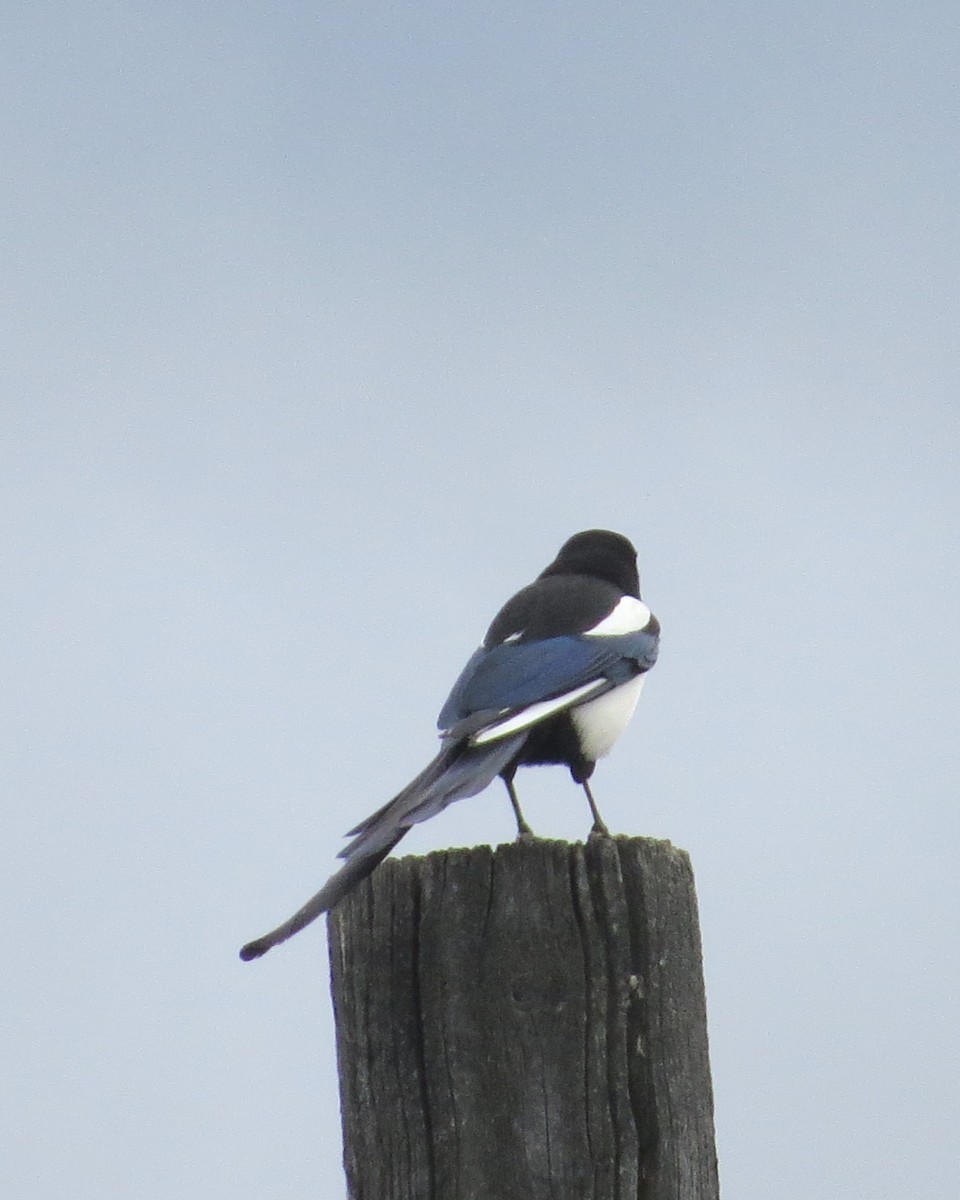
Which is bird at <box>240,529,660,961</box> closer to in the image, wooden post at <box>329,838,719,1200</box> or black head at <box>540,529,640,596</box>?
black head at <box>540,529,640,596</box>

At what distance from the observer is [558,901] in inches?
111

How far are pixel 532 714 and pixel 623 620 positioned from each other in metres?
1.02

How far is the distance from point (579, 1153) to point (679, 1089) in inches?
8.0

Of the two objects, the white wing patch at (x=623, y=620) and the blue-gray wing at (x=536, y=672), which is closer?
the blue-gray wing at (x=536, y=672)

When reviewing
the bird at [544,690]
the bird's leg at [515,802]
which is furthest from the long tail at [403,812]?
the bird's leg at [515,802]

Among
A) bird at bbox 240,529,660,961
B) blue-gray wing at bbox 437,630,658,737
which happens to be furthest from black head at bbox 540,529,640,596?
blue-gray wing at bbox 437,630,658,737

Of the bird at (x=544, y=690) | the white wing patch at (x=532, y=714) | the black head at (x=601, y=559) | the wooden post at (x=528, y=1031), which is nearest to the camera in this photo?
the wooden post at (x=528, y=1031)

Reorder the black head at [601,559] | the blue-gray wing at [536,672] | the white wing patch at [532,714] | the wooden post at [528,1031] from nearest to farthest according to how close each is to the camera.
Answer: the wooden post at [528,1031] < the white wing patch at [532,714] < the blue-gray wing at [536,672] < the black head at [601,559]

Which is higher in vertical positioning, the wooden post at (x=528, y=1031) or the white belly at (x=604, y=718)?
the white belly at (x=604, y=718)

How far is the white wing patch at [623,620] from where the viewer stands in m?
5.44

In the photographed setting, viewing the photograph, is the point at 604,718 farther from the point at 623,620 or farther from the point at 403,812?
the point at 403,812

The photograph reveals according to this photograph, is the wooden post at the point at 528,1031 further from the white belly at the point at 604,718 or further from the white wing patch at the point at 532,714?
the white belly at the point at 604,718

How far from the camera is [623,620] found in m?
5.62

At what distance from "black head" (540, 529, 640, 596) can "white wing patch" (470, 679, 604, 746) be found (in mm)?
1405
